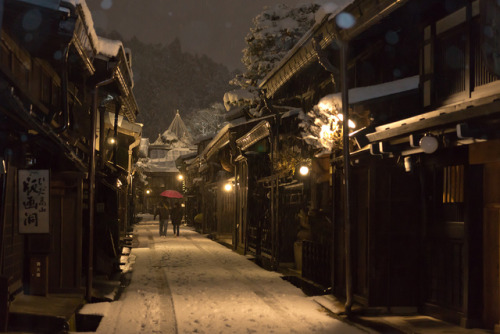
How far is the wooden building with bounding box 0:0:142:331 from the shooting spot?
9773 millimetres

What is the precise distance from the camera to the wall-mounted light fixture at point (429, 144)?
9.98 meters

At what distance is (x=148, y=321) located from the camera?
1155cm

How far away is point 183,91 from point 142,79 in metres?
13.0

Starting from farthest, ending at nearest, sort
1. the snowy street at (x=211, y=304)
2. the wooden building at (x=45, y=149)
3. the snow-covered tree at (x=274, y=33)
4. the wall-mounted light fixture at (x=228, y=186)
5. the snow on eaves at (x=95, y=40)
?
the wall-mounted light fixture at (x=228, y=186)
the snow-covered tree at (x=274, y=33)
the snowy street at (x=211, y=304)
the snow on eaves at (x=95, y=40)
the wooden building at (x=45, y=149)

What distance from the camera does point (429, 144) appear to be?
9.99 metres

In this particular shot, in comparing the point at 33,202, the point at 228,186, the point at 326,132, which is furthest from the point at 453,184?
the point at 228,186

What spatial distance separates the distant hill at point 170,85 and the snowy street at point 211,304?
5876 inches

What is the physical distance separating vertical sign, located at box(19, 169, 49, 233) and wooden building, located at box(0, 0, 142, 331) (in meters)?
0.02

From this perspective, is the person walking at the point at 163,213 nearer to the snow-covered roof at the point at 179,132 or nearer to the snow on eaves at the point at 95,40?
the snow on eaves at the point at 95,40

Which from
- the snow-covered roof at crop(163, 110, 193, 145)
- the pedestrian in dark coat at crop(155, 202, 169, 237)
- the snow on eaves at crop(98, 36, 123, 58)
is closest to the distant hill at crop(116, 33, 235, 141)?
the snow-covered roof at crop(163, 110, 193, 145)

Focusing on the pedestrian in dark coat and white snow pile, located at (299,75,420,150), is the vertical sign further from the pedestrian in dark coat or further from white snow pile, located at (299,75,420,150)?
the pedestrian in dark coat

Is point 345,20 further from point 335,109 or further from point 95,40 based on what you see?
point 95,40

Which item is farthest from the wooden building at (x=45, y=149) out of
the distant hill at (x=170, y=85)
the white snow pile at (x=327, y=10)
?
the distant hill at (x=170, y=85)

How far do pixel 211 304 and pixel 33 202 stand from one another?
453 centimetres
